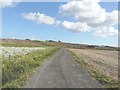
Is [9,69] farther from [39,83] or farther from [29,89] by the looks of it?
[29,89]

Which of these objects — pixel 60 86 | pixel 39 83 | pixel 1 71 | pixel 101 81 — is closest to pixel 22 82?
pixel 39 83

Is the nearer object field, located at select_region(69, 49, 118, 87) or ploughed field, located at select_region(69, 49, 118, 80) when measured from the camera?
field, located at select_region(69, 49, 118, 87)

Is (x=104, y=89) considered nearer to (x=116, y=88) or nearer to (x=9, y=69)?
(x=116, y=88)

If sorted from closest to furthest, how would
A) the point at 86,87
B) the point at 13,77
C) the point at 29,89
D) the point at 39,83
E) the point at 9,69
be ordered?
the point at 29,89, the point at 86,87, the point at 39,83, the point at 13,77, the point at 9,69

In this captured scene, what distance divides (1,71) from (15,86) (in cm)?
471

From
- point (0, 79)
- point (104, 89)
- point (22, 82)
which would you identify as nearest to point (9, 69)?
point (0, 79)

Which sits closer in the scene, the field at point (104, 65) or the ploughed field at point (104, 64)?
the field at point (104, 65)

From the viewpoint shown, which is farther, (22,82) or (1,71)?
(1,71)

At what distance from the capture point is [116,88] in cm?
1638

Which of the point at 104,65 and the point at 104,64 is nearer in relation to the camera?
the point at 104,65

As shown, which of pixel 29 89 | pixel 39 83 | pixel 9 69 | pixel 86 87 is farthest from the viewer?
pixel 9 69

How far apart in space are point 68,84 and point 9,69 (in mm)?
5708

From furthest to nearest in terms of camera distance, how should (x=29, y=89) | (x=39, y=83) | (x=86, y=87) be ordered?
(x=39, y=83) < (x=86, y=87) < (x=29, y=89)

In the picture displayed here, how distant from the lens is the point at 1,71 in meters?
20.1
